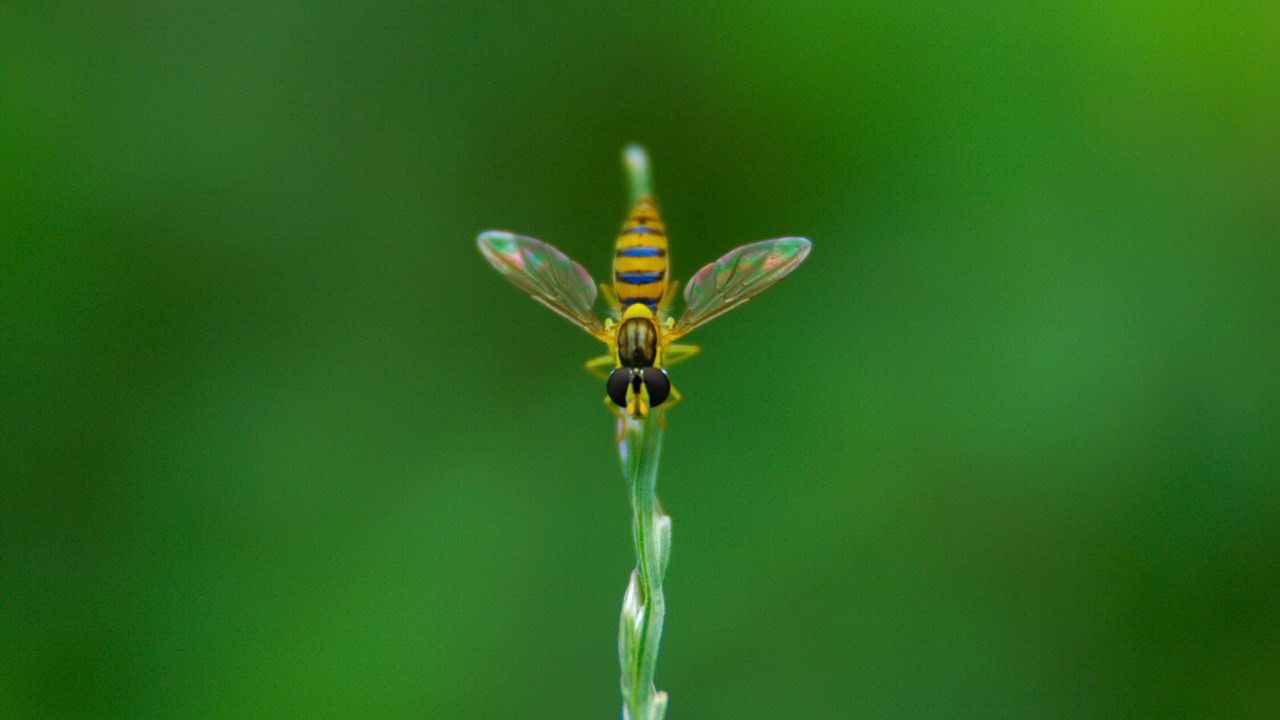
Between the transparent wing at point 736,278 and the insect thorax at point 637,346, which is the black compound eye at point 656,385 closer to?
the insect thorax at point 637,346

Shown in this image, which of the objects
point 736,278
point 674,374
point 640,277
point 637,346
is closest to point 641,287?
point 640,277

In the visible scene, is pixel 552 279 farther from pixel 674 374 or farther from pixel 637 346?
pixel 674 374

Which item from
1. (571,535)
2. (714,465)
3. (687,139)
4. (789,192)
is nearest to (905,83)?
(789,192)

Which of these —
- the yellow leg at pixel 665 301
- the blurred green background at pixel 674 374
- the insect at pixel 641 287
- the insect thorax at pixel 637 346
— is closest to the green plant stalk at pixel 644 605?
the insect at pixel 641 287

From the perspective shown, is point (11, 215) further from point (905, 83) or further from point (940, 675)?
point (940, 675)

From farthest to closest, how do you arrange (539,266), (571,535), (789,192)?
(789,192), (571,535), (539,266)

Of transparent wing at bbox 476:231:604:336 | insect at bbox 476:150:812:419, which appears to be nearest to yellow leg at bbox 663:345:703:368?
insect at bbox 476:150:812:419
